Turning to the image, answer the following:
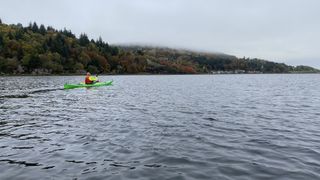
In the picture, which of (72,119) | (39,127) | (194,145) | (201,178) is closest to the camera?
(201,178)

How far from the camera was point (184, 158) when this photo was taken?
47.0 ft

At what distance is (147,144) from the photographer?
16797 mm

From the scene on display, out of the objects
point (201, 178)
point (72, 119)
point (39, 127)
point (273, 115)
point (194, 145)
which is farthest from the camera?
point (273, 115)

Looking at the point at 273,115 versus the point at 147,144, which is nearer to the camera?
the point at 147,144

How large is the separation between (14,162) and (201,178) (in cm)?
762

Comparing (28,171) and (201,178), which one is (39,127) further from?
(201,178)

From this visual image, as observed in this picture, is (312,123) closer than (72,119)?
Yes

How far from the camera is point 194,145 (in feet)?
54.7

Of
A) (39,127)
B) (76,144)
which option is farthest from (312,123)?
(39,127)

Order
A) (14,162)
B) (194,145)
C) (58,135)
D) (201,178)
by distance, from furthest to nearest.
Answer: (58,135)
(194,145)
(14,162)
(201,178)

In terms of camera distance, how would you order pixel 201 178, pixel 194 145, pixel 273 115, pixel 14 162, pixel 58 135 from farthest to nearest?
pixel 273 115 → pixel 58 135 → pixel 194 145 → pixel 14 162 → pixel 201 178

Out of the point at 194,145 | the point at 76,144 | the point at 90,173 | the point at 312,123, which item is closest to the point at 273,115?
the point at 312,123

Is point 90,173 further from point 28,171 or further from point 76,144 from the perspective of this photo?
point 76,144

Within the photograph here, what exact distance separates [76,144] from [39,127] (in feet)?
19.6
